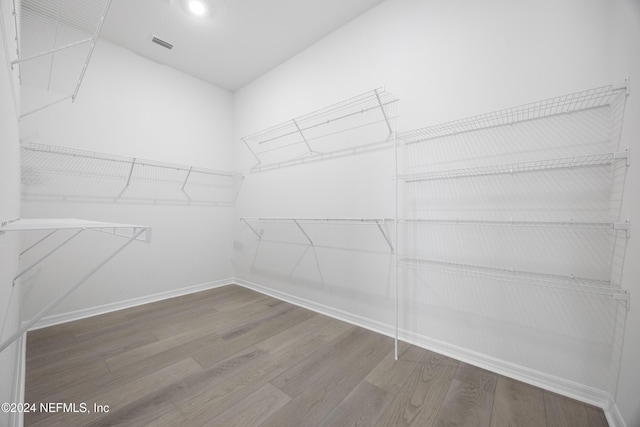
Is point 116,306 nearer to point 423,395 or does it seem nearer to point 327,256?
point 327,256

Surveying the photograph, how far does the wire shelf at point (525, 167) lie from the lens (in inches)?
48.7

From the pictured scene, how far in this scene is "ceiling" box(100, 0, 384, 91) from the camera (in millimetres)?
2094

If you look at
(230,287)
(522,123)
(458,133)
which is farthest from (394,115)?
(230,287)

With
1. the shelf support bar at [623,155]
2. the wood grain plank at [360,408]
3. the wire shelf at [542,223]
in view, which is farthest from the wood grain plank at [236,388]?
the shelf support bar at [623,155]

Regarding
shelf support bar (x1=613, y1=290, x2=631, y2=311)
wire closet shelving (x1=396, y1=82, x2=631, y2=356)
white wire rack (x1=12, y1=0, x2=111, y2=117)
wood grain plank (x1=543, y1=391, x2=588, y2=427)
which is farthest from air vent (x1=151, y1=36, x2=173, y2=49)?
wood grain plank (x1=543, y1=391, x2=588, y2=427)

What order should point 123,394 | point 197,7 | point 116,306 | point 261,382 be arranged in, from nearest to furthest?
point 123,394
point 261,382
point 197,7
point 116,306

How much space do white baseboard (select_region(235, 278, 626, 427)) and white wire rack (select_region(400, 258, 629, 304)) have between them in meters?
0.50

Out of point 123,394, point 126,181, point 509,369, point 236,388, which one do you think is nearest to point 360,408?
point 236,388

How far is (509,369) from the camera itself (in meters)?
1.49

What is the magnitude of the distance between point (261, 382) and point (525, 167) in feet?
6.40

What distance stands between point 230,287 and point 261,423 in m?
2.27

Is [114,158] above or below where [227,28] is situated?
below

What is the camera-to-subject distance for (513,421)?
→ 117cm

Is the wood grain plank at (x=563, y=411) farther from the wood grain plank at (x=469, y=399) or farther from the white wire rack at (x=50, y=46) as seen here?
the white wire rack at (x=50, y=46)
